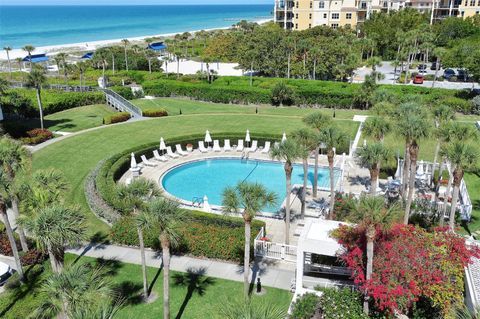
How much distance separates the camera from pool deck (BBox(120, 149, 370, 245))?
22.0 m

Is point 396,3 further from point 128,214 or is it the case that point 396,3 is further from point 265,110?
point 128,214

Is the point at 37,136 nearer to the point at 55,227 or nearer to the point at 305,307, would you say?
the point at 55,227

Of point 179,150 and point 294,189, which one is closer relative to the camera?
point 294,189

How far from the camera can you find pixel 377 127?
73.1 feet

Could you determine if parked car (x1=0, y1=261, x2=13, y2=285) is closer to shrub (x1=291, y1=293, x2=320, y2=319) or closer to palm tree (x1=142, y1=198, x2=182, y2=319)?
palm tree (x1=142, y1=198, x2=182, y2=319)

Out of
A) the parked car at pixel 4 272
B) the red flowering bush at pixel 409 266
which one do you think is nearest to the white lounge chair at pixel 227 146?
the parked car at pixel 4 272

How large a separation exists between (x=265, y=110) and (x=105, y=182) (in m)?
24.6

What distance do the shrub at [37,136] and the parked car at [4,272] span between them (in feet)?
62.3

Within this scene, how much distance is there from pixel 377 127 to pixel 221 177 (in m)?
12.5

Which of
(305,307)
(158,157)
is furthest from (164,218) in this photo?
(158,157)

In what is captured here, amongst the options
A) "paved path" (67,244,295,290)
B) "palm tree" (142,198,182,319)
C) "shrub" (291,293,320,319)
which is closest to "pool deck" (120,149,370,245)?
"paved path" (67,244,295,290)

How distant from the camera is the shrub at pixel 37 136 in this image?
34.4 metres

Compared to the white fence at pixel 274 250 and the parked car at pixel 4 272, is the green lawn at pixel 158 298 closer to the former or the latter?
the parked car at pixel 4 272

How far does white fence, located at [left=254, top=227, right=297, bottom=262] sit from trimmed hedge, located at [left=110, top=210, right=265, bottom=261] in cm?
66
